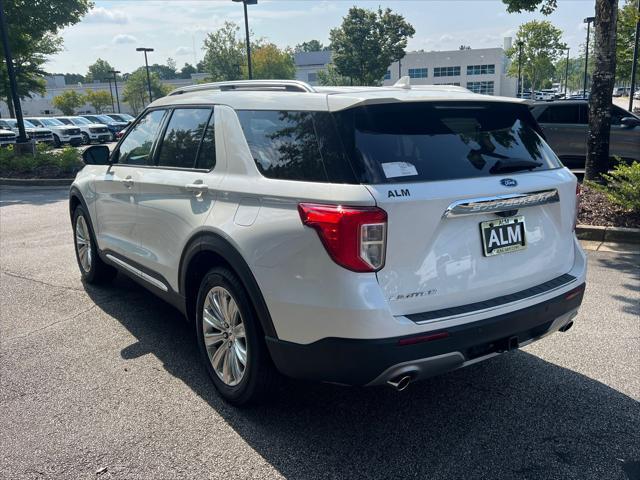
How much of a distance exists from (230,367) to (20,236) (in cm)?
649

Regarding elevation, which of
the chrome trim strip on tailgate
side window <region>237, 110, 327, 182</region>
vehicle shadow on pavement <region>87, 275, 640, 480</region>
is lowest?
vehicle shadow on pavement <region>87, 275, 640, 480</region>

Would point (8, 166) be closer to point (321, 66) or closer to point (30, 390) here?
point (30, 390)

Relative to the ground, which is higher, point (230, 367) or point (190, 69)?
point (190, 69)

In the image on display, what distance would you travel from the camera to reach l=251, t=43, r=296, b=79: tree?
71562 mm

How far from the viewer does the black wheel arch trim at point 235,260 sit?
9.52 feet

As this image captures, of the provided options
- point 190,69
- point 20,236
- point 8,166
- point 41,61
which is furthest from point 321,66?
point 20,236

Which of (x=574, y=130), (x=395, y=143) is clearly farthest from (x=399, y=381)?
(x=574, y=130)

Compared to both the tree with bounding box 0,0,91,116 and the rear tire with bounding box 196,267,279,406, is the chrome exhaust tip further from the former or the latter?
the tree with bounding box 0,0,91,116

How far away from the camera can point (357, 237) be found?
99.8 inches

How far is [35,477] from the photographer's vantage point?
2.79 m

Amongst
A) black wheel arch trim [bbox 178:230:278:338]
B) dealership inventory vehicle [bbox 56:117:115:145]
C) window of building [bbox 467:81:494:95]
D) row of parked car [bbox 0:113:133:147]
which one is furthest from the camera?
window of building [bbox 467:81:494:95]

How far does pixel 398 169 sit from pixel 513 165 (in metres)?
Answer: 0.77

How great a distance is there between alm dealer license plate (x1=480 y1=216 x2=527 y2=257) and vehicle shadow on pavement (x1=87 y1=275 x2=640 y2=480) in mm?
1033

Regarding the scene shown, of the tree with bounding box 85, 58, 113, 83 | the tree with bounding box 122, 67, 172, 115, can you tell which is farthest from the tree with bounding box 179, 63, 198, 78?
the tree with bounding box 122, 67, 172, 115
